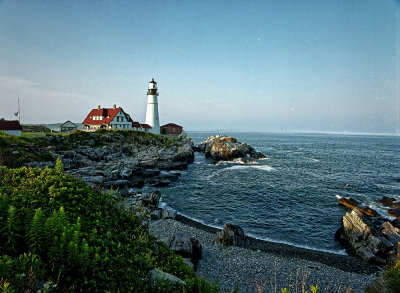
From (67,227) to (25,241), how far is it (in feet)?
3.41

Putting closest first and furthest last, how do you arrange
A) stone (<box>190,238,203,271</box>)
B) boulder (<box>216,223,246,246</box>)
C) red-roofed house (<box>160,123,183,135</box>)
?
1. stone (<box>190,238,203,271</box>)
2. boulder (<box>216,223,246,246</box>)
3. red-roofed house (<box>160,123,183,135</box>)

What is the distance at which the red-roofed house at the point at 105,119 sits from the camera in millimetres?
66438

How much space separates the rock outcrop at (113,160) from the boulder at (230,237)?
12.9 meters

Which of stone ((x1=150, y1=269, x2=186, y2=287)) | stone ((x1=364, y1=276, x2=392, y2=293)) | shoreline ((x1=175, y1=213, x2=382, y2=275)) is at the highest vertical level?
stone ((x1=150, y1=269, x2=186, y2=287))

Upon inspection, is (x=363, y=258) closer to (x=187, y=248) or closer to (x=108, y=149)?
(x=187, y=248)

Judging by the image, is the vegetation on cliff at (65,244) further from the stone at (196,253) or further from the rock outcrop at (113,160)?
the rock outcrop at (113,160)

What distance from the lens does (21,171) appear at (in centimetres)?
807

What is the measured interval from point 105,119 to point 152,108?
59.9 ft

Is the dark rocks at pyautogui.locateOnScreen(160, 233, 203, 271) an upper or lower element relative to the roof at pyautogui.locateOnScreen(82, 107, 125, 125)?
lower

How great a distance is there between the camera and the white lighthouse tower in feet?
250

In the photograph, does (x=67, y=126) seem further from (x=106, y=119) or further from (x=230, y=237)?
(x=230, y=237)

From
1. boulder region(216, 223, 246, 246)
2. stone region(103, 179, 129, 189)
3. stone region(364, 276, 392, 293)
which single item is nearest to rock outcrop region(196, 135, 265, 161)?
stone region(103, 179, 129, 189)

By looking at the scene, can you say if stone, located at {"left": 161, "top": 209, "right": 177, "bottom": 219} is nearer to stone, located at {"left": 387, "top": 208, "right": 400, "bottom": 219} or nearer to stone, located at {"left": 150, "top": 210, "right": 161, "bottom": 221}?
stone, located at {"left": 150, "top": 210, "right": 161, "bottom": 221}

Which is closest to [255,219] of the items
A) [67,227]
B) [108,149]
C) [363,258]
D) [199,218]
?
[199,218]
